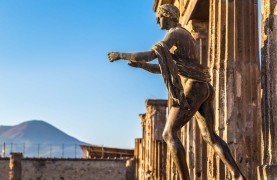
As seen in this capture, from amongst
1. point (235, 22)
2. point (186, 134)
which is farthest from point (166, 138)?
point (186, 134)

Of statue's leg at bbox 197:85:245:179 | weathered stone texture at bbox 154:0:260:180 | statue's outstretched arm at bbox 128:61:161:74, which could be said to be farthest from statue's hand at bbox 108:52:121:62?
weathered stone texture at bbox 154:0:260:180

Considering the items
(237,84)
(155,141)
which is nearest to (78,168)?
(155,141)

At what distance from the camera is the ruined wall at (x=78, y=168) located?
3878 centimetres

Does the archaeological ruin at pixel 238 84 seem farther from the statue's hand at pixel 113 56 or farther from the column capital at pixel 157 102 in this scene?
the column capital at pixel 157 102

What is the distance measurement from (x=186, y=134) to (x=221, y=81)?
364 cm

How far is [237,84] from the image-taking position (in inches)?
443

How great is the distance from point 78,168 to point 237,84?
2854 cm

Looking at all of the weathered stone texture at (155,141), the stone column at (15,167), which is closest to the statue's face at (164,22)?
the weathered stone texture at (155,141)

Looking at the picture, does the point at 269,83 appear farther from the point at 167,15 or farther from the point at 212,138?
the point at 167,15

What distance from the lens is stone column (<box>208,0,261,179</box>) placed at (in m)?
11.0

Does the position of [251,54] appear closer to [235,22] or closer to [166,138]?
[235,22]

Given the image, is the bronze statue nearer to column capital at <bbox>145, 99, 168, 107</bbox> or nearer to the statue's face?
the statue's face

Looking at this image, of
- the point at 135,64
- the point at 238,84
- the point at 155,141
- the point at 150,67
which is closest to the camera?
the point at 135,64

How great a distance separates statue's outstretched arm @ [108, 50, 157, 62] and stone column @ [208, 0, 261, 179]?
11.0 ft
